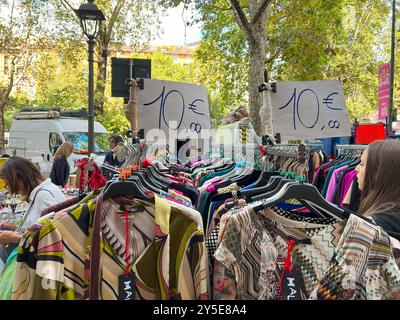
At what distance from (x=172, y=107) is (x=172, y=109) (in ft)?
0.06

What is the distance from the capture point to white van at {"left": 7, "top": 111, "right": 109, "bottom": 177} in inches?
576

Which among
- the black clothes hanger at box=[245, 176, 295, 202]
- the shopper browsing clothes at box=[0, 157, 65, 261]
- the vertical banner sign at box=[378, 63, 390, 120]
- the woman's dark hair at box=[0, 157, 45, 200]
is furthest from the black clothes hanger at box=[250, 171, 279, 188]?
the vertical banner sign at box=[378, 63, 390, 120]

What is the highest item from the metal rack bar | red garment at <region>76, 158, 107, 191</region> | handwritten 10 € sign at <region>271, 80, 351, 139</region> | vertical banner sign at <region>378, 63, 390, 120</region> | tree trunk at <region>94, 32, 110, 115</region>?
tree trunk at <region>94, 32, 110, 115</region>

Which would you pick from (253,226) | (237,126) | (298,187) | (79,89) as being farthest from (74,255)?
(79,89)

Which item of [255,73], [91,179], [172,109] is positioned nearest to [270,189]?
[172,109]

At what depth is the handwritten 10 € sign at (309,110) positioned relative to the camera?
381 centimetres

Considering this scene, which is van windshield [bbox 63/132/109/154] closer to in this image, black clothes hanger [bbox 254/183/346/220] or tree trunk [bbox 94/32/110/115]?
tree trunk [bbox 94/32/110/115]

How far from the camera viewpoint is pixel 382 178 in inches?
77.3

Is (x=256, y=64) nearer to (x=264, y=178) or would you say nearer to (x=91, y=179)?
(x=91, y=179)

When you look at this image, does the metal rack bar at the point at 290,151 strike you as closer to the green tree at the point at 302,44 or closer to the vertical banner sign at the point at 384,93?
the green tree at the point at 302,44

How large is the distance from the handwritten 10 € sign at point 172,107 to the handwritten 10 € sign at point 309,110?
2.53 ft

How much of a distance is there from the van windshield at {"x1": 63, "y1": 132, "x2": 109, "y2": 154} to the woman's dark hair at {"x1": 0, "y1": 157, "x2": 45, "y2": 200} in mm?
11142

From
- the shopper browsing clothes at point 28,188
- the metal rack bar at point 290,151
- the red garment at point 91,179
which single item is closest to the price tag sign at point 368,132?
the metal rack bar at point 290,151
